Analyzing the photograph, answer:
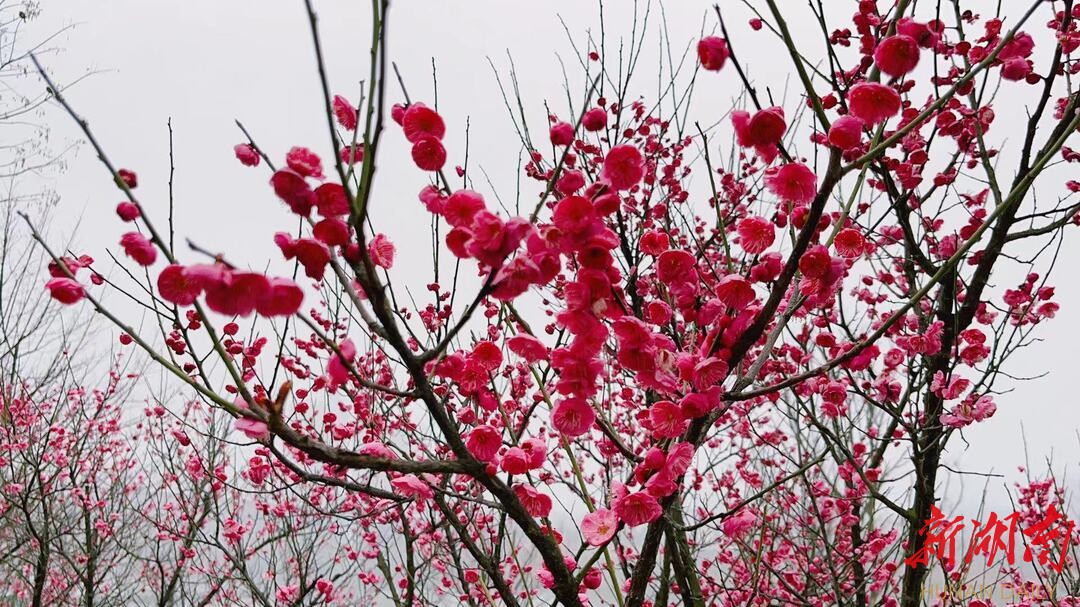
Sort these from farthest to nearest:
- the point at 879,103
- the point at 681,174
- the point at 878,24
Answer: the point at 681,174 < the point at 878,24 < the point at 879,103

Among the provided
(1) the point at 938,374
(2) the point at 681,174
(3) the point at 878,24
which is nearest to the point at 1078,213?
(1) the point at 938,374

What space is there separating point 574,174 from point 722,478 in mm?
5984

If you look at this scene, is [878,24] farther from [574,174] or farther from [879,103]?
[574,174]

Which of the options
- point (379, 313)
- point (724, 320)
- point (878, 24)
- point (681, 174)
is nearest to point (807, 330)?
point (681, 174)

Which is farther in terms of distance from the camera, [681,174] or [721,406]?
[681,174]

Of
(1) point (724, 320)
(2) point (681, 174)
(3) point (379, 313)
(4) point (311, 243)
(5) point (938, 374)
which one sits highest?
(2) point (681, 174)

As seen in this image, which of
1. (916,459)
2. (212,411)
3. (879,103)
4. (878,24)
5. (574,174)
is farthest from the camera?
(212,411)

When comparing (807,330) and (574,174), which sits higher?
(807,330)

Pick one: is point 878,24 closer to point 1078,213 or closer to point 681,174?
point 1078,213

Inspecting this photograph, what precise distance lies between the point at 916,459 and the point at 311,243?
3.12 metres

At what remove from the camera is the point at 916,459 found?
3266 mm

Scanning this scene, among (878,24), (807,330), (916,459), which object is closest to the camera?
(878,24)

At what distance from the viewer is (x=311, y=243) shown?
1.32 m

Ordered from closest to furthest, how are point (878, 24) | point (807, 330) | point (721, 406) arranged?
1. point (721, 406)
2. point (878, 24)
3. point (807, 330)
